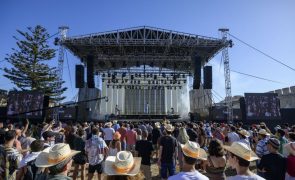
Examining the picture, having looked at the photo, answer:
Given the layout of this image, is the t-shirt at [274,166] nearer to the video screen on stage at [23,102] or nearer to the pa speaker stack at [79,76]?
the video screen on stage at [23,102]

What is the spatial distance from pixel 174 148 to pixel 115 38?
57.5 ft

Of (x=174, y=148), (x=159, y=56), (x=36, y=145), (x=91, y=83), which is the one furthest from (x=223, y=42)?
(x=36, y=145)

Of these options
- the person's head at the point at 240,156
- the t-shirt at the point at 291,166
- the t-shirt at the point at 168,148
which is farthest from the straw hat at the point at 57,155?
the t-shirt at the point at 168,148

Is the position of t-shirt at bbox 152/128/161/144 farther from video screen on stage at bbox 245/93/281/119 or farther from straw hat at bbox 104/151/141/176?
video screen on stage at bbox 245/93/281/119

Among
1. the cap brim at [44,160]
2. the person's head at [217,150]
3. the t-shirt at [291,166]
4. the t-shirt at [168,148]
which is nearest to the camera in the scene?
the cap brim at [44,160]

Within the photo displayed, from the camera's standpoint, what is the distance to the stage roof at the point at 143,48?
22.3 meters

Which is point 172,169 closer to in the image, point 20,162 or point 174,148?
point 174,148

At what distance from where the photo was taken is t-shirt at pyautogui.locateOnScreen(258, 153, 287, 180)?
4334 mm

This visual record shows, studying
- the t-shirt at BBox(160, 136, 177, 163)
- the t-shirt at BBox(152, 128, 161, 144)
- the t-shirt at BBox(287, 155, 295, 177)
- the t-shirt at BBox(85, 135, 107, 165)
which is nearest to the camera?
the t-shirt at BBox(287, 155, 295, 177)

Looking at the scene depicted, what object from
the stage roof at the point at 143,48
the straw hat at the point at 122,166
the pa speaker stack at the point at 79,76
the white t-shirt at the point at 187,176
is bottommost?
the white t-shirt at the point at 187,176

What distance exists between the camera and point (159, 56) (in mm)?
25766

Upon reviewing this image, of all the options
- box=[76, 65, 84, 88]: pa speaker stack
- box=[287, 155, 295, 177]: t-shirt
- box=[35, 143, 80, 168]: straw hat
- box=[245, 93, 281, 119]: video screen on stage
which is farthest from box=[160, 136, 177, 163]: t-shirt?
box=[76, 65, 84, 88]: pa speaker stack

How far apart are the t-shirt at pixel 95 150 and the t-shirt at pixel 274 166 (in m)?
3.92

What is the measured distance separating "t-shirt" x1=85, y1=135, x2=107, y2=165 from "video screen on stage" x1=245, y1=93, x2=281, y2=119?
16353mm
